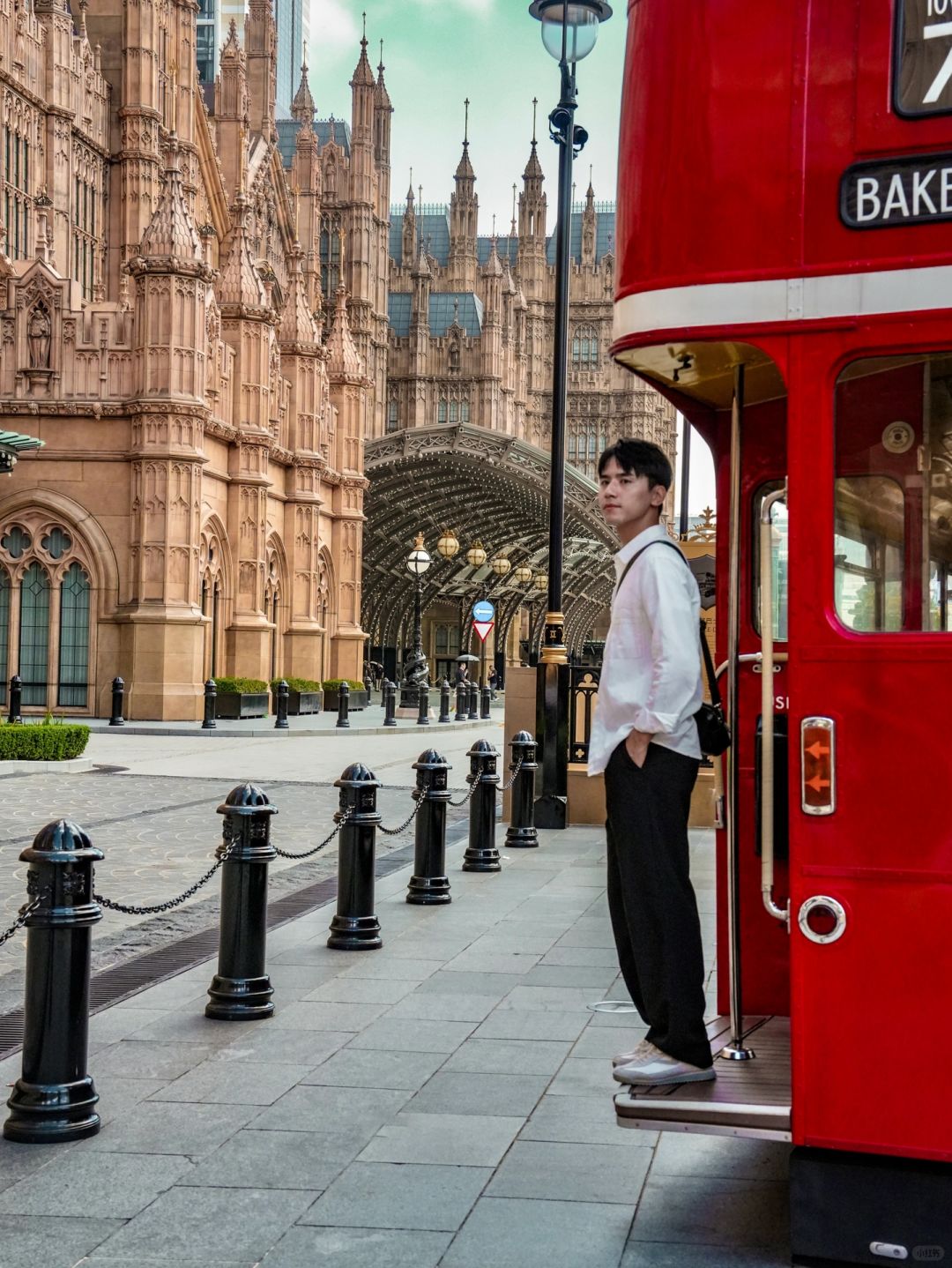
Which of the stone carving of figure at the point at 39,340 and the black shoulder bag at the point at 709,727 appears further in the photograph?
the stone carving of figure at the point at 39,340

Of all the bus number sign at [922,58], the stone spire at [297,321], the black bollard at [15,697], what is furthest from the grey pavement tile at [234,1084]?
the stone spire at [297,321]

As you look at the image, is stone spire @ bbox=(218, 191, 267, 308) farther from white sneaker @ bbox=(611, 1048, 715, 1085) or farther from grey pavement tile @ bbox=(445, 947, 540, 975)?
white sneaker @ bbox=(611, 1048, 715, 1085)

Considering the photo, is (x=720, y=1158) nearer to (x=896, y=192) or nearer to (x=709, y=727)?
(x=709, y=727)

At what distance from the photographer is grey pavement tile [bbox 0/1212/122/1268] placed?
437cm

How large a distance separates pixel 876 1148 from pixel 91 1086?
2696mm

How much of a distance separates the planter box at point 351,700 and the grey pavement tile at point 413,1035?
37721mm

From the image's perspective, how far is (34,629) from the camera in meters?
33.7

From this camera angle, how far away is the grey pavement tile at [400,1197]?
184 inches

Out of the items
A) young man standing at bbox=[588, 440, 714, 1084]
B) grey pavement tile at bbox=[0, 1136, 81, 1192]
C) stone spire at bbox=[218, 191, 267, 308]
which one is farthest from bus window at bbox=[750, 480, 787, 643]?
stone spire at bbox=[218, 191, 267, 308]

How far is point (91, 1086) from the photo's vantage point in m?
5.65

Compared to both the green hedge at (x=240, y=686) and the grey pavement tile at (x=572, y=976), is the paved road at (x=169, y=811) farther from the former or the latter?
the green hedge at (x=240, y=686)

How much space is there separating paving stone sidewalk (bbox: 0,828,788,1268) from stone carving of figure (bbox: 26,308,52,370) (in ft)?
90.1

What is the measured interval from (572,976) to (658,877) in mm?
3382

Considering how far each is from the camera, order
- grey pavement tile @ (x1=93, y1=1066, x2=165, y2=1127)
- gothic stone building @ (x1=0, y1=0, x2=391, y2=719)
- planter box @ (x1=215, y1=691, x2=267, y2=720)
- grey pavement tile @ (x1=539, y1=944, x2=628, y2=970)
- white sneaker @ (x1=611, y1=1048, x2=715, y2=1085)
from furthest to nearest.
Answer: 1. planter box @ (x1=215, y1=691, x2=267, y2=720)
2. gothic stone building @ (x1=0, y1=0, x2=391, y2=719)
3. grey pavement tile @ (x1=539, y1=944, x2=628, y2=970)
4. grey pavement tile @ (x1=93, y1=1066, x2=165, y2=1127)
5. white sneaker @ (x1=611, y1=1048, x2=715, y2=1085)
